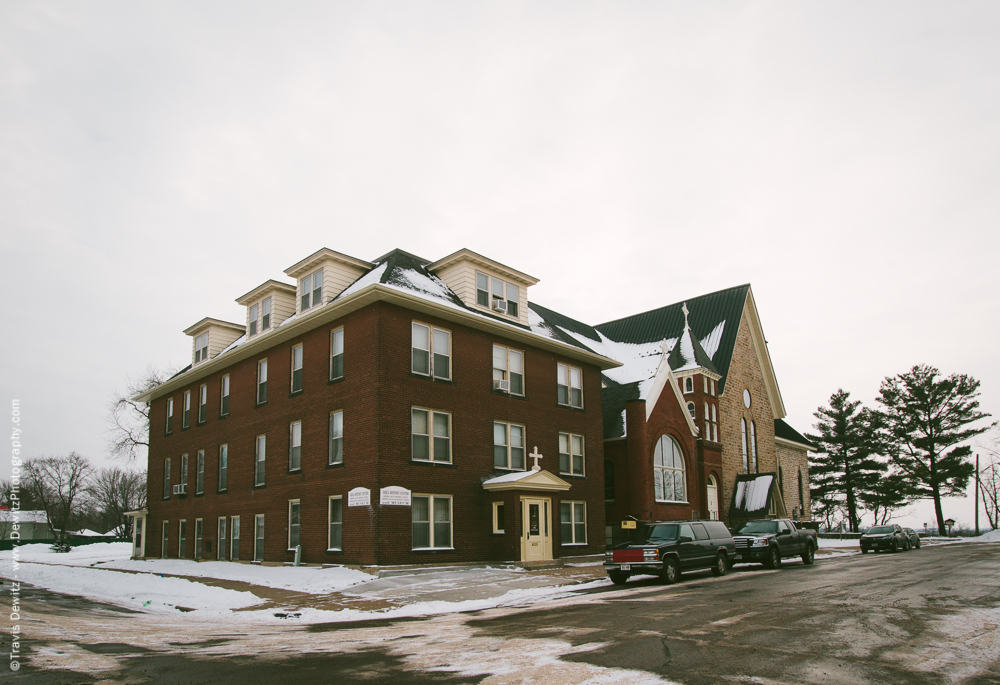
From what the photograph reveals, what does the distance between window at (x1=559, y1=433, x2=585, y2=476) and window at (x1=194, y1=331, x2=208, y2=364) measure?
1817 cm

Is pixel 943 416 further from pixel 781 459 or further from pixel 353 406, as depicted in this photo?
pixel 353 406

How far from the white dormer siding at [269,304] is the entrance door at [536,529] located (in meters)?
12.4

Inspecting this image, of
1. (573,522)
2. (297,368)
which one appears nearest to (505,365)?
(573,522)

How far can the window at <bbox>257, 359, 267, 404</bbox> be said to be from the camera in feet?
93.8

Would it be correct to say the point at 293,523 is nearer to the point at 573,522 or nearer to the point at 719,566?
the point at 573,522

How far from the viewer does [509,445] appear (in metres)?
26.8

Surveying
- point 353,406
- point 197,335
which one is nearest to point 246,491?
point 353,406

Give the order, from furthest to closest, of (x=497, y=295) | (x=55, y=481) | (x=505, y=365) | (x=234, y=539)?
(x=55, y=481) < (x=234, y=539) < (x=497, y=295) < (x=505, y=365)

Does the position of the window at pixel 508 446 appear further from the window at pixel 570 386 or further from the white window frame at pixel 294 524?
the white window frame at pixel 294 524

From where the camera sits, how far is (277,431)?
2714cm

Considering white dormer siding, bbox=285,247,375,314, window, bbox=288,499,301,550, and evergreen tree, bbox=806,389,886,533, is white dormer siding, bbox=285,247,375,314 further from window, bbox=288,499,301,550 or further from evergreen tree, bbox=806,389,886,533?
evergreen tree, bbox=806,389,886,533

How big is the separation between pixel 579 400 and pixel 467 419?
7.54m

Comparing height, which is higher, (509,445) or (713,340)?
(713,340)

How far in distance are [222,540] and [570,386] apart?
16.2 meters
